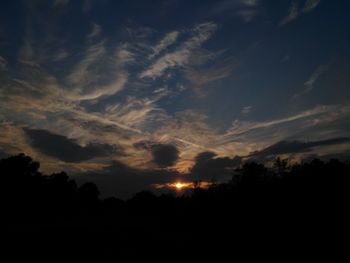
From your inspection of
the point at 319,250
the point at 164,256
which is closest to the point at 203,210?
the point at 164,256

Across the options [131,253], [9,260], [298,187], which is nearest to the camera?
[9,260]

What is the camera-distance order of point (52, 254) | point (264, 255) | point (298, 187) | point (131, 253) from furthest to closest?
point (298, 187), point (131, 253), point (52, 254), point (264, 255)

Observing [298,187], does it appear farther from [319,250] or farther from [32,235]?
[32,235]

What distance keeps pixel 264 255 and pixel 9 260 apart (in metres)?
14.3

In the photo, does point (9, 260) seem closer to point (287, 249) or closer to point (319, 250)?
point (287, 249)

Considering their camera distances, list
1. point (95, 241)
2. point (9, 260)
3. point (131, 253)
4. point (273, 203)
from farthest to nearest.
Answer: point (273, 203)
point (95, 241)
point (131, 253)
point (9, 260)

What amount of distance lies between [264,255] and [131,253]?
9060mm

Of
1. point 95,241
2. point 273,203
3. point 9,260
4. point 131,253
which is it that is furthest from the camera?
point 273,203

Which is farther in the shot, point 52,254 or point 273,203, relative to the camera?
point 273,203

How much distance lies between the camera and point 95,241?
2205 centimetres

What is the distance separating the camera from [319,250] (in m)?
14.6

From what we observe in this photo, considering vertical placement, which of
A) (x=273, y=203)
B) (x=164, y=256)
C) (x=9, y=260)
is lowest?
(x=164, y=256)

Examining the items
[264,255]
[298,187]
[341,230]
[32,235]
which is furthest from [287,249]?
[32,235]

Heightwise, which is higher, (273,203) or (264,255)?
(273,203)
